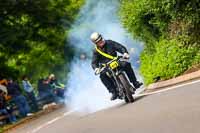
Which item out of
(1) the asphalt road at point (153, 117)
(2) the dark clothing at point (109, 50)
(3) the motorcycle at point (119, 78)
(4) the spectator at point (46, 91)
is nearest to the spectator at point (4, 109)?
(4) the spectator at point (46, 91)

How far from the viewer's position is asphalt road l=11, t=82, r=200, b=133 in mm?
10266

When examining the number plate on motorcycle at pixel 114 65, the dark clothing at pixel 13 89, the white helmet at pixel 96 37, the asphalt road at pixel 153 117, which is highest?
the white helmet at pixel 96 37

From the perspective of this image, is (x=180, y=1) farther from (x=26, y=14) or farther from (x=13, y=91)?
(x=26, y=14)

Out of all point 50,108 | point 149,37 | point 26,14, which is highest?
point 26,14

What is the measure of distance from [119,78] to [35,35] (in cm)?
1551

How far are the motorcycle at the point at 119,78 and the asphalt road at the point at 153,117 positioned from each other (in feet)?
1.21

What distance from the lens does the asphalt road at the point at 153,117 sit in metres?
10.3

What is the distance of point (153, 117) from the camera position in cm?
1168

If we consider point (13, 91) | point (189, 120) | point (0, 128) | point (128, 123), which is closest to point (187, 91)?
point (128, 123)

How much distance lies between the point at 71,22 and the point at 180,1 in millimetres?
14299

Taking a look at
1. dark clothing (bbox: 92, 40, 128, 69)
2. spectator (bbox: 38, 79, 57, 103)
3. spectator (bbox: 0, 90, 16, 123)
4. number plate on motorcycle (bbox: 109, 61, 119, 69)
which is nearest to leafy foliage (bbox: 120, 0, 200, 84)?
dark clothing (bbox: 92, 40, 128, 69)

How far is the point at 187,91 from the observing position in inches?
551

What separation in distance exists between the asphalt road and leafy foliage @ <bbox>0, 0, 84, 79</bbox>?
12473mm

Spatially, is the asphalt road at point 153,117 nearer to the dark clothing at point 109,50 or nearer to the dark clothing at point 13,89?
the dark clothing at point 109,50
